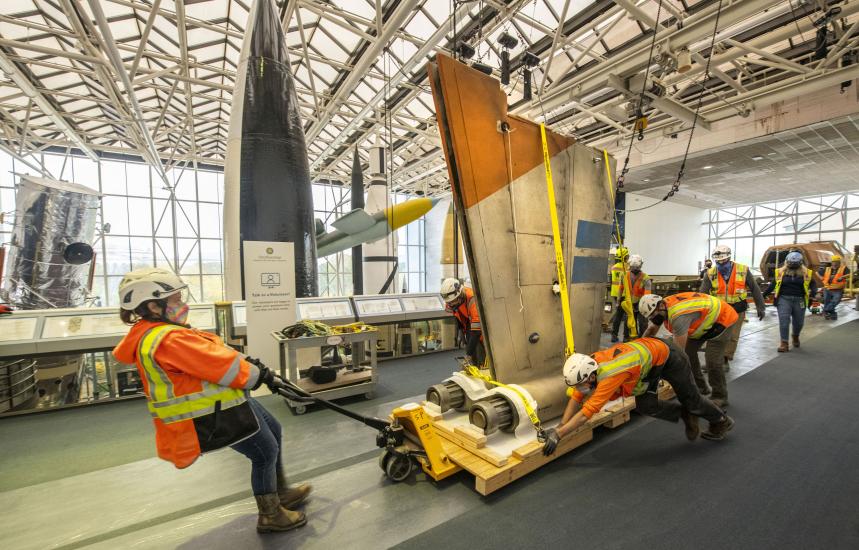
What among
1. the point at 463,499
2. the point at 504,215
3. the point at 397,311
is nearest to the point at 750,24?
the point at 504,215

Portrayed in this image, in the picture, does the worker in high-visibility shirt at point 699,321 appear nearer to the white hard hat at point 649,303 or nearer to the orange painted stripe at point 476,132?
the white hard hat at point 649,303

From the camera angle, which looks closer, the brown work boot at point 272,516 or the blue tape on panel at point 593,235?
the brown work boot at point 272,516

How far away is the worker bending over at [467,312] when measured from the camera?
3881 millimetres

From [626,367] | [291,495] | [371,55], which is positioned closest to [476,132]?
[626,367]

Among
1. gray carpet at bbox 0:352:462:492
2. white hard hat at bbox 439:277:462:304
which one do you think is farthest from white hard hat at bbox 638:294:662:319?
gray carpet at bbox 0:352:462:492

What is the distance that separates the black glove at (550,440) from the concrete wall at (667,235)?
16374 millimetres

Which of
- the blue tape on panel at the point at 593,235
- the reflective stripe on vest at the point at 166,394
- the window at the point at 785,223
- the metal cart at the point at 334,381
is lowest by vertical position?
the metal cart at the point at 334,381

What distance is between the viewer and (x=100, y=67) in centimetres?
779

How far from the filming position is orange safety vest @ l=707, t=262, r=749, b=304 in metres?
4.56

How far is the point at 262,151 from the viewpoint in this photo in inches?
193

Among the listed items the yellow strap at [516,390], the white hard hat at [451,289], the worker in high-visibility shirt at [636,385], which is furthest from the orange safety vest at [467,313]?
the worker in high-visibility shirt at [636,385]

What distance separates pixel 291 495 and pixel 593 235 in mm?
3516

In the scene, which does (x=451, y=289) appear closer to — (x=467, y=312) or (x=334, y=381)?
(x=467, y=312)

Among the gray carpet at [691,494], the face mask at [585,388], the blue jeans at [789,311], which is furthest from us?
the blue jeans at [789,311]
